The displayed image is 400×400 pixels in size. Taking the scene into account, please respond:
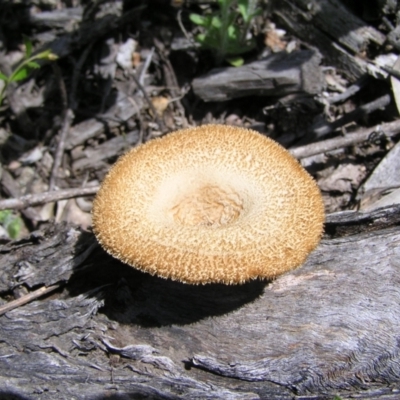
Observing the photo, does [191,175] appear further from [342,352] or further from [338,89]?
[338,89]

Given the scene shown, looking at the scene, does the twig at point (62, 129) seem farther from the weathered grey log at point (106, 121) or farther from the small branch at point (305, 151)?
the small branch at point (305, 151)

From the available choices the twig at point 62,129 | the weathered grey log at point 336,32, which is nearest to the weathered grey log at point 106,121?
the twig at point 62,129

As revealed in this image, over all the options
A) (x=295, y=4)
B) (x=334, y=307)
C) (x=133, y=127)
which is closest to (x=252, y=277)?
(x=334, y=307)

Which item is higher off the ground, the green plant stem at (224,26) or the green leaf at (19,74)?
Answer: the green plant stem at (224,26)

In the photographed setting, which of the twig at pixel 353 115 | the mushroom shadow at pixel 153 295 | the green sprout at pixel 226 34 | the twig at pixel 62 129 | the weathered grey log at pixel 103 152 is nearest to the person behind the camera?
the mushroom shadow at pixel 153 295

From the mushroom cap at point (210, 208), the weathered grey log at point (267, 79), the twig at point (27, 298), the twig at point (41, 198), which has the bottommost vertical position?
the twig at point (27, 298)

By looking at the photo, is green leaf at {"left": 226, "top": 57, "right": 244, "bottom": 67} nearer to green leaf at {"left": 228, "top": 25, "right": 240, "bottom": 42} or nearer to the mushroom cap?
green leaf at {"left": 228, "top": 25, "right": 240, "bottom": 42}
